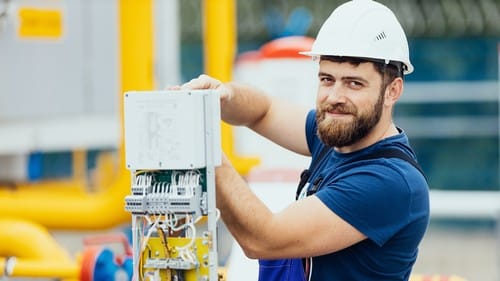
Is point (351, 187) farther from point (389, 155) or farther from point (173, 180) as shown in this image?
point (173, 180)

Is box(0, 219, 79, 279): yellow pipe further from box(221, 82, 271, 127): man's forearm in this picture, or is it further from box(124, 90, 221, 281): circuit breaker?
box(124, 90, 221, 281): circuit breaker

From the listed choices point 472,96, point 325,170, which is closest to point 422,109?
point 472,96

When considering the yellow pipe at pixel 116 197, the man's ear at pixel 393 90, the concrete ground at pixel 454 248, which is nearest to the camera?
the man's ear at pixel 393 90

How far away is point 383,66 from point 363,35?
0.39ft

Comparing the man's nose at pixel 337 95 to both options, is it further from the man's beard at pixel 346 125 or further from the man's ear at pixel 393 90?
the man's ear at pixel 393 90

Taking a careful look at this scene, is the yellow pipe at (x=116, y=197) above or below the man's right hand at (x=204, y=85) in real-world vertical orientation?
below

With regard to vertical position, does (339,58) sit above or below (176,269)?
above

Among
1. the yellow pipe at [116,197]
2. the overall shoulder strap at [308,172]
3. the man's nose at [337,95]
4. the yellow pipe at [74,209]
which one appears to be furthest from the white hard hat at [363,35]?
the yellow pipe at [74,209]

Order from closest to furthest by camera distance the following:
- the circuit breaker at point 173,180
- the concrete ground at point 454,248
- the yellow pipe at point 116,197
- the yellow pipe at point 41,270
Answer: the circuit breaker at point 173,180 → the yellow pipe at point 41,270 → the yellow pipe at point 116,197 → the concrete ground at point 454,248

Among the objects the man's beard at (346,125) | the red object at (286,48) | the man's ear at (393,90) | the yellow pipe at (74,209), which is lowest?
the yellow pipe at (74,209)

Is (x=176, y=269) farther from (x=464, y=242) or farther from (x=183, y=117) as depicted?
(x=464, y=242)

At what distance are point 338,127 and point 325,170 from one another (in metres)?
0.23

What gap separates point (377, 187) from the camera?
9.76 ft

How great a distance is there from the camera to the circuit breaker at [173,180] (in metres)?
2.74
